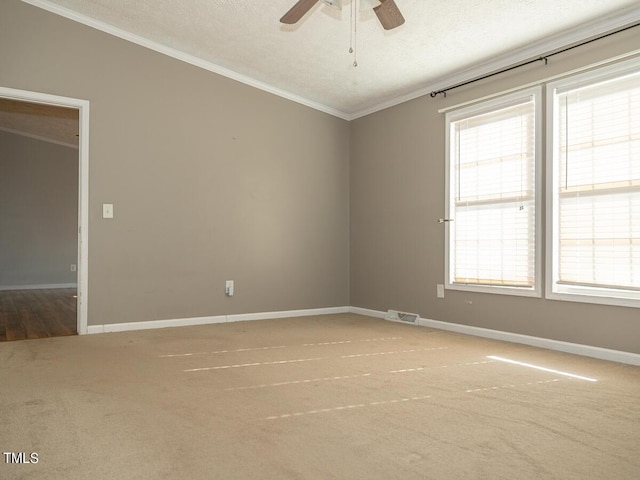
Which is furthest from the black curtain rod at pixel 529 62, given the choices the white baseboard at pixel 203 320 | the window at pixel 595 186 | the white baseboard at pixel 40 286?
the white baseboard at pixel 40 286

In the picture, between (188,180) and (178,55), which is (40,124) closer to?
(178,55)

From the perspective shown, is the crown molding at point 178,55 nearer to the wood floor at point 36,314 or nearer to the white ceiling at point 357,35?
the white ceiling at point 357,35

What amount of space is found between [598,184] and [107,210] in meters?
4.06

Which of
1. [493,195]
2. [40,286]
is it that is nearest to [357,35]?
[493,195]

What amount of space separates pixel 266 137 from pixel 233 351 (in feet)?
8.49

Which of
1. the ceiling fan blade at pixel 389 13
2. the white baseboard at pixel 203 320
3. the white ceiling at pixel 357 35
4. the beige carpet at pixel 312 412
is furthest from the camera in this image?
the white baseboard at pixel 203 320

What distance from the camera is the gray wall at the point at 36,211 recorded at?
7.93m

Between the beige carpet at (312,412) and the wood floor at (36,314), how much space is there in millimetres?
585

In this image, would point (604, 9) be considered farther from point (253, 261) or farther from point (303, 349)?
point (253, 261)

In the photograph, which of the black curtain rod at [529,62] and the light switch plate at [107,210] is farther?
the light switch plate at [107,210]

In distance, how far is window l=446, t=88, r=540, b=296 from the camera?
3717 millimetres

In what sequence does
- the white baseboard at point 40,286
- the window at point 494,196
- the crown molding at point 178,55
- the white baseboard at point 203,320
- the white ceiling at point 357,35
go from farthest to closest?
the white baseboard at point 40,286
the white baseboard at point 203,320
the crown molding at point 178,55
the window at point 494,196
the white ceiling at point 357,35

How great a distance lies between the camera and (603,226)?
10.7 feet

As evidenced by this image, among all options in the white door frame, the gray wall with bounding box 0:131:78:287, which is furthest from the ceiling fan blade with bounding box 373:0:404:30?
the gray wall with bounding box 0:131:78:287
